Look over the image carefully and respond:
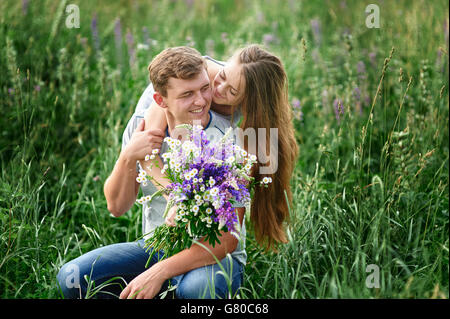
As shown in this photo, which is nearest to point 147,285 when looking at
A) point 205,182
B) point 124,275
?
point 124,275

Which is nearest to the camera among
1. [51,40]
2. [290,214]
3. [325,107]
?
[290,214]

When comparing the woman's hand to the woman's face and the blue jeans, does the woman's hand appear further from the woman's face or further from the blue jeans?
the woman's face

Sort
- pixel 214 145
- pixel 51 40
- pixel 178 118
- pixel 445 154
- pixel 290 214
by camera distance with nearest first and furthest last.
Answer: pixel 214 145
pixel 178 118
pixel 290 214
pixel 445 154
pixel 51 40

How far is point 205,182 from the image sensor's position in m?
2.00

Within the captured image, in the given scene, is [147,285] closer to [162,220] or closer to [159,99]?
[162,220]

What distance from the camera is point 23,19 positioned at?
15.2ft

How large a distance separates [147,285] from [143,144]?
2.11ft

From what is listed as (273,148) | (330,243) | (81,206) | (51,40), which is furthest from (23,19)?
(330,243)

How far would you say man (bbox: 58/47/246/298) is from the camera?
2.17 metres

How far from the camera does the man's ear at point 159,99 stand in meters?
2.31

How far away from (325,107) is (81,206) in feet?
6.83

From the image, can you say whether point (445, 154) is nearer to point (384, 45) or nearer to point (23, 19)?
point (384, 45)

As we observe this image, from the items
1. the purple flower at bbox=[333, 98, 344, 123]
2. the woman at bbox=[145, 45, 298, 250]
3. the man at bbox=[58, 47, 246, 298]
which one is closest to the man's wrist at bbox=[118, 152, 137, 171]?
the man at bbox=[58, 47, 246, 298]
